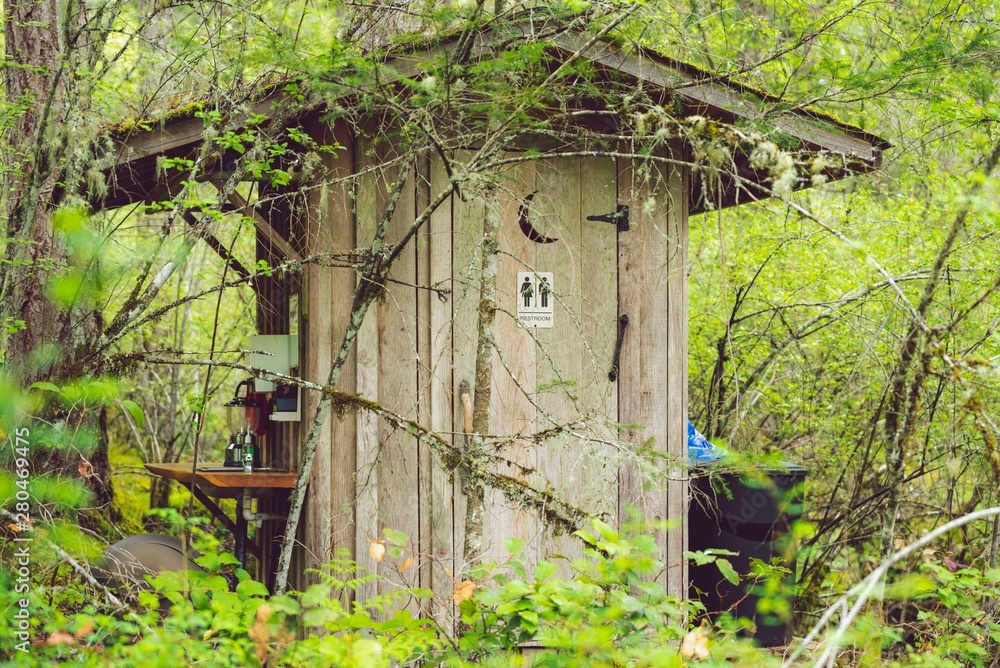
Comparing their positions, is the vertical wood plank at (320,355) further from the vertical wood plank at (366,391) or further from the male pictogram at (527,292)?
the male pictogram at (527,292)

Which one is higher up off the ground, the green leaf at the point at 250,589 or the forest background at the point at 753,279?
the forest background at the point at 753,279

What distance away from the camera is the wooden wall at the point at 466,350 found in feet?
15.4

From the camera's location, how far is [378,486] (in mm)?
→ 4715

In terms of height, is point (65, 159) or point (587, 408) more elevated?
point (65, 159)

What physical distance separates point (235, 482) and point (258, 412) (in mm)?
1079

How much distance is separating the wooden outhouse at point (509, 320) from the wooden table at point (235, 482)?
0.89 ft

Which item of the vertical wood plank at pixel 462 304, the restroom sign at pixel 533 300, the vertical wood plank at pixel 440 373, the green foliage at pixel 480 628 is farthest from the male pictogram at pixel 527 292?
the green foliage at pixel 480 628

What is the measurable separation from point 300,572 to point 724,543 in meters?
2.50

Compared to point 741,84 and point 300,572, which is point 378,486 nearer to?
point 300,572

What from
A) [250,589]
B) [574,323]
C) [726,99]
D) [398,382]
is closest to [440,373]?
[398,382]

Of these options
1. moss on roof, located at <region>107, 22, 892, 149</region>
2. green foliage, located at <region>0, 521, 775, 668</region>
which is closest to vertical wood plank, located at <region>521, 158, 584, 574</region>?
moss on roof, located at <region>107, 22, 892, 149</region>

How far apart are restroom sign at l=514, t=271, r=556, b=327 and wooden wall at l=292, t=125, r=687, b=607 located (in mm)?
41

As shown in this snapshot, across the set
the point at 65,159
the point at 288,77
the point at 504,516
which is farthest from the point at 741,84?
the point at 65,159

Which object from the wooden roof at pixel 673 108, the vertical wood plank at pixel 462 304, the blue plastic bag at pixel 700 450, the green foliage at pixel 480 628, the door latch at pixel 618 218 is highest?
the wooden roof at pixel 673 108
